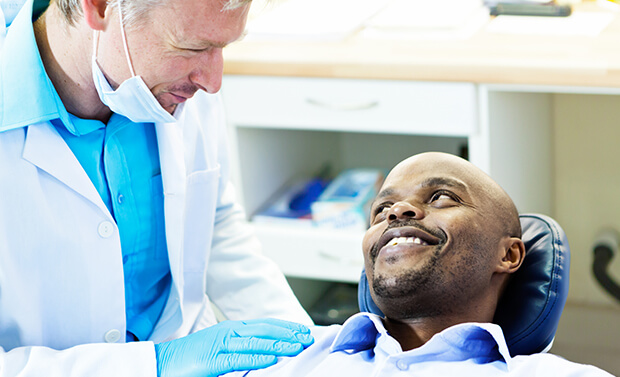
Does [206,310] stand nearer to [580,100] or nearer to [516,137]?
[516,137]

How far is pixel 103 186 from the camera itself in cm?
138

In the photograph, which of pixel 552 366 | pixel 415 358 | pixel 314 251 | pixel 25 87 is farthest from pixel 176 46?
pixel 314 251

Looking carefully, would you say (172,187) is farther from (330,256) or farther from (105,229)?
(330,256)

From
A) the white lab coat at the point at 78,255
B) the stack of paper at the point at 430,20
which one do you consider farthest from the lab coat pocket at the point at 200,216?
the stack of paper at the point at 430,20

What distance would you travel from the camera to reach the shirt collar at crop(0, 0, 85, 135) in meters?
1.28

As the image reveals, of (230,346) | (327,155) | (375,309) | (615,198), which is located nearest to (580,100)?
(615,198)

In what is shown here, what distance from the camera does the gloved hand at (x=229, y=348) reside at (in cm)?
132

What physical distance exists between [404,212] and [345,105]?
598mm

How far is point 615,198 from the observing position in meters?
2.36

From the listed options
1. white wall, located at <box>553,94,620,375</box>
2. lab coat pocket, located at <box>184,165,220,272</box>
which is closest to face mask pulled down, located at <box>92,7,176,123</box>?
lab coat pocket, located at <box>184,165,220,272</box>

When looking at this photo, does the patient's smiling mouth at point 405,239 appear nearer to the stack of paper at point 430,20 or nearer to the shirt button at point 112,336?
the shirt button at point 112,336

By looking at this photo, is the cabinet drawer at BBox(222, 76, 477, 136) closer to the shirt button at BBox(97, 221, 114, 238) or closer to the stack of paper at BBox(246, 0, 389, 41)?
the stack of paper at BBox(246, 0, 389, 41)

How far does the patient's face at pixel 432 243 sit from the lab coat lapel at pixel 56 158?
476 millimetres

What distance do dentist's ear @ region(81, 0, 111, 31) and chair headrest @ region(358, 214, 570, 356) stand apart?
31.0 inches
